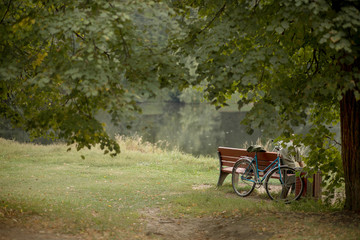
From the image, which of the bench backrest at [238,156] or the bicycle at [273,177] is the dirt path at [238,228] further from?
the bench backrest at [238,156]

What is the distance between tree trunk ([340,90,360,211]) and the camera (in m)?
6.14

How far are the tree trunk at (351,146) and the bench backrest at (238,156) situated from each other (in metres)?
2.47

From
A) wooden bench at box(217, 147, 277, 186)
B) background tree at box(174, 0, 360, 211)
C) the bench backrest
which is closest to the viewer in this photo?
background tree at box(174, 0, 360, 211)

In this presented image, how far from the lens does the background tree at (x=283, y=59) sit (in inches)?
189

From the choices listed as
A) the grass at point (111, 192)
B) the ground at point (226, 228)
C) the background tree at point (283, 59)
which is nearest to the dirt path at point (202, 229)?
the ground at point (226, 228)

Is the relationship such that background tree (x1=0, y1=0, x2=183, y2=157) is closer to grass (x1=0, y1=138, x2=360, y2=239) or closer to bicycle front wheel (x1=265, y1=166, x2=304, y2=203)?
grass (x1=0, y1=138, x2=360, y2=239)

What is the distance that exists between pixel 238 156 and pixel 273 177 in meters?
1.44

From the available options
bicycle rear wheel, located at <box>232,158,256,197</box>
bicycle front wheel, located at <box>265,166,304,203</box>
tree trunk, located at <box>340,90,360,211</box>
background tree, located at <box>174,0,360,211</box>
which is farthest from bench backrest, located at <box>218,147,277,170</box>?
tree trunk, located at <box>340,90,360,211</box>

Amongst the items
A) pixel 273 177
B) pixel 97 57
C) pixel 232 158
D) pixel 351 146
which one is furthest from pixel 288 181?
pixel 97 57

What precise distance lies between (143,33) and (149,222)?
337 centimetres

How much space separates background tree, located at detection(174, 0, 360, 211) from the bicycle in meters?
1.54

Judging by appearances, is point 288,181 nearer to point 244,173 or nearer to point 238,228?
point 244,173

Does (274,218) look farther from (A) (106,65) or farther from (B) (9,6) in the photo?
(B) (9,6)

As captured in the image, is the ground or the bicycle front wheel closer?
the ground
